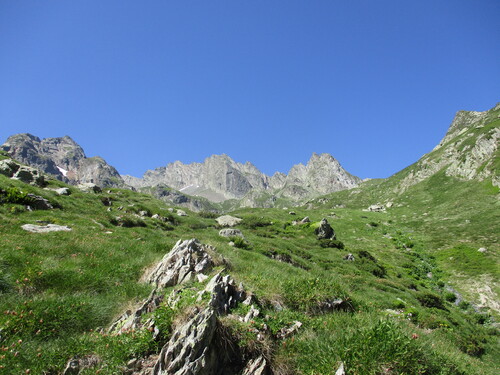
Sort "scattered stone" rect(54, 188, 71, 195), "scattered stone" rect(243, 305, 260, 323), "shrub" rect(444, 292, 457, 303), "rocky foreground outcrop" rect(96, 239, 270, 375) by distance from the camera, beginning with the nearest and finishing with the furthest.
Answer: "rocky foreground outcrop" rect(96, 239, 270, 375), "scattered stone" rect(243, 305, 260, 323), "shrub" rect(444, 292, 457, 303), "scattered stone" rect(54, 188, 71, 195)

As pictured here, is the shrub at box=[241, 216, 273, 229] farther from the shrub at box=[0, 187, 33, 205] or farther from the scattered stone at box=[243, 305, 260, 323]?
the scattered stone at box=[243, 305, 260, 323]

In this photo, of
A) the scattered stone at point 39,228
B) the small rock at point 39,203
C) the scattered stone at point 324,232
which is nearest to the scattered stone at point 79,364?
the scattered stone at point 39,228

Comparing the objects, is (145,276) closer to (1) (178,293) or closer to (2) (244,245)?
(1) (178,293)

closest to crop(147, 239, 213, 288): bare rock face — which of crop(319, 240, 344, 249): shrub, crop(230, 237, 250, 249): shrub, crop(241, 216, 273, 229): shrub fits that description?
crop(230, 237, 250, 249): shrub

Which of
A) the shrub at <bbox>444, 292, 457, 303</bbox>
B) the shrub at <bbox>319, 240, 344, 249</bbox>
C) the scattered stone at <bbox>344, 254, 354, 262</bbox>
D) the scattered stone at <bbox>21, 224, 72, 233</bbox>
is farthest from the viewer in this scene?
the shrub at <bbox>319, 240, 344, 249</bbox>

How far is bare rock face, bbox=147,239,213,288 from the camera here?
39.7ft

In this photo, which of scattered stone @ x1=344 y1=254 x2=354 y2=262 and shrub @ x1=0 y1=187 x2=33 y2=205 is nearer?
shrub @ x1=0 y1=187 x2=33 y2=205

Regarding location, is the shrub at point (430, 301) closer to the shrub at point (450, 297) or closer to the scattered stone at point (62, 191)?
the shrub at point (450, 297)

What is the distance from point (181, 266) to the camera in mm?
12664

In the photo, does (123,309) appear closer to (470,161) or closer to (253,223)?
(253,223)

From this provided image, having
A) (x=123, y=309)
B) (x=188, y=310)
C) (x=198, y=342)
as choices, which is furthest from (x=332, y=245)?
(x=198, y=342)

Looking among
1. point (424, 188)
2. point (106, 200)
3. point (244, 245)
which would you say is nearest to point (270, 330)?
point (244, 245)

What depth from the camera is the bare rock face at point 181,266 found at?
12.1 m

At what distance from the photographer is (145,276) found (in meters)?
13.0
